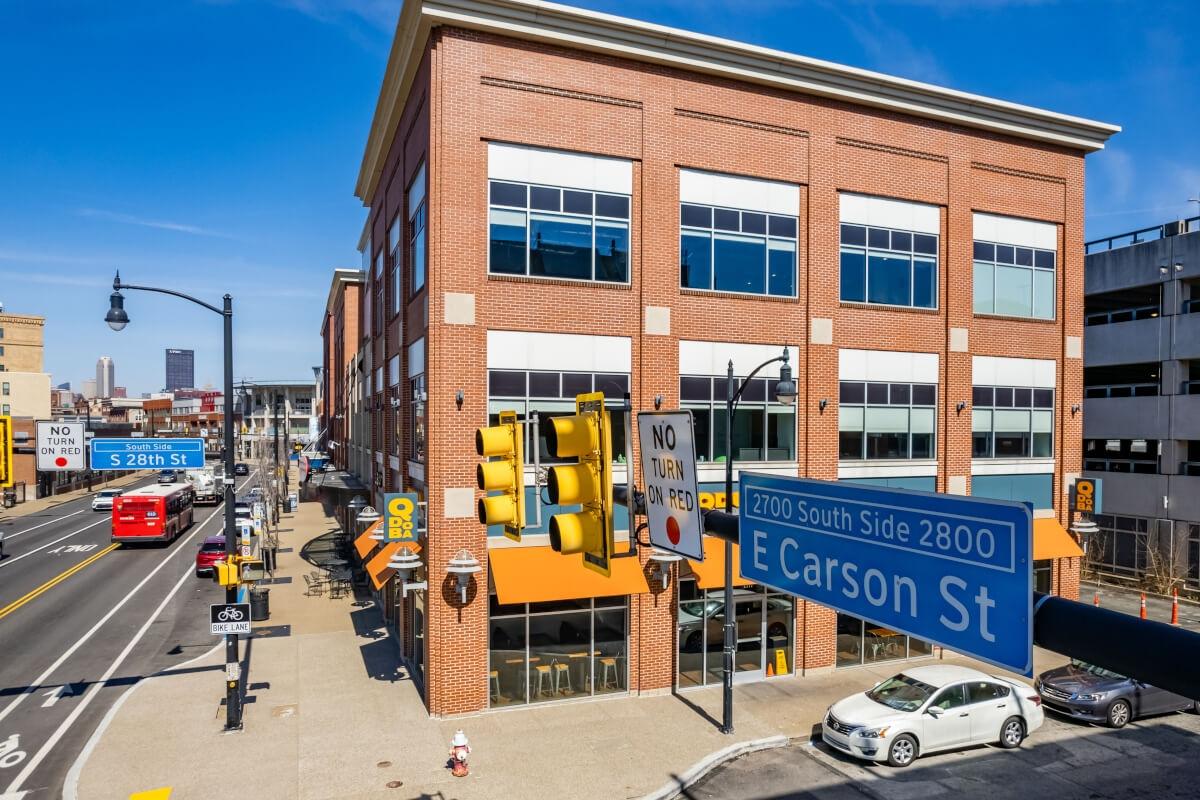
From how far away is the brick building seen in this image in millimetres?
17594

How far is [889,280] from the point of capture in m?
22.0

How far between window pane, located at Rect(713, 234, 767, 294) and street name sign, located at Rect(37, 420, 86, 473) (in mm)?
16597

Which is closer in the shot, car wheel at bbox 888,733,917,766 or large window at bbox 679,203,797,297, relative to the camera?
car wheel at bbox 888,733,917,766

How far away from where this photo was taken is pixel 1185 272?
31.2 metres

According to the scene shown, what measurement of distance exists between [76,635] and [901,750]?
78.0 ft

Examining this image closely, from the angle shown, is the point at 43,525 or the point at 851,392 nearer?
the point at 851,392

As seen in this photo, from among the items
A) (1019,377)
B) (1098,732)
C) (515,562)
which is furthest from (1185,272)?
(515,562)

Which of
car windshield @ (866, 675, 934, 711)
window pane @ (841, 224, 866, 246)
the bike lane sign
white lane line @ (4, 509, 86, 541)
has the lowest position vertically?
white lane line @ (4, 509, 86, 541)

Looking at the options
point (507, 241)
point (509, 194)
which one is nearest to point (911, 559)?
point (507, 241)

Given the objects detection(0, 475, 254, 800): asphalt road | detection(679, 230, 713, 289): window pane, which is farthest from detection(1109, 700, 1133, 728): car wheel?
detection(0, 475, 254, 800): asphalt road

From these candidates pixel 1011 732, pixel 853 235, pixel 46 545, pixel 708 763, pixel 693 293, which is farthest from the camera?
pixel 46 545

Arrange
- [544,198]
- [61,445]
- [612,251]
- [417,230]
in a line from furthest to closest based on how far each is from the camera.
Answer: [417,230]
[61,445]
[612,251]
[544,198]

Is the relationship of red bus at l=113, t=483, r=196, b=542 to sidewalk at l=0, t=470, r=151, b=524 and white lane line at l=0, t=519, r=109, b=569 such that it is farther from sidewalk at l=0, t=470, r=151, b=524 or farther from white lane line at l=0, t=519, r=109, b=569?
sidewalk at l=0, t=470, r=151, b=524

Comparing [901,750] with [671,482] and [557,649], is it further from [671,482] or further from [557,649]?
[671,482]
